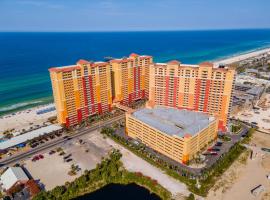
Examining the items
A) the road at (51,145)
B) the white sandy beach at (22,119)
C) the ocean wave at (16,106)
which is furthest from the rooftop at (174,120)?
the ocean wave at (16,106)

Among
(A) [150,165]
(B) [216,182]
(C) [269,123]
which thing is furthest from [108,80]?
(C) [269,123]

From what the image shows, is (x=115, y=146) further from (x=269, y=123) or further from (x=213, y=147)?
(x=269, y=123)

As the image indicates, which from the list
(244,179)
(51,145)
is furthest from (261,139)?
(51,145)

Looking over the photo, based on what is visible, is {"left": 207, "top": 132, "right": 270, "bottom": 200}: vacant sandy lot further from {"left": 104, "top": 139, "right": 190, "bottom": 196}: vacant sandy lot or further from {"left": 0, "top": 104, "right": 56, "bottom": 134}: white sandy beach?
{"left": 0, "top": 104, "right": 56, "bottom": 134}: white sandy beach

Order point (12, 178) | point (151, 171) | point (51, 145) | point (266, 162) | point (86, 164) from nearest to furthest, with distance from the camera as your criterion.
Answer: point (12, 178), point (151, 171), point (266, 162), point (86, 164), point (51, 145)

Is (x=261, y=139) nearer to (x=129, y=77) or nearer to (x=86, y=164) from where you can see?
(x=129, y=77)

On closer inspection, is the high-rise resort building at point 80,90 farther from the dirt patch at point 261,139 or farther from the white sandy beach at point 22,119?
the dirt patch at point 261,139
